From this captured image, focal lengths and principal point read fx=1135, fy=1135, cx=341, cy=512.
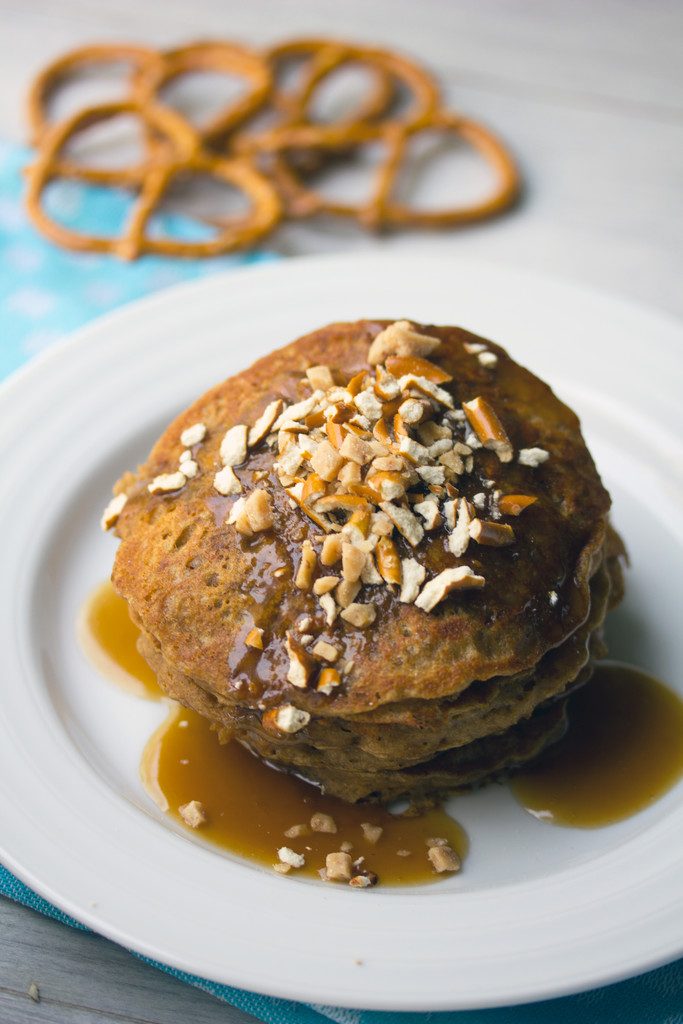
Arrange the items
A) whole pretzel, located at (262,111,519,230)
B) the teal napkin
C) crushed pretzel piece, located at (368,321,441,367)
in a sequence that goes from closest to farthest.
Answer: crushed pretzel piece, located at (368,321,441,367), the teal napkin, whole pretzel, located at (262,111,519,230)

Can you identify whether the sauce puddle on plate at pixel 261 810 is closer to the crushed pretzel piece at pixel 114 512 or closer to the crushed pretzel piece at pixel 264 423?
the crushed pretzel piece at pixel 114 512

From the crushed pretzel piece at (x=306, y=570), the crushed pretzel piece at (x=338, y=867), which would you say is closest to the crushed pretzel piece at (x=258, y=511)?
the crushed pretzel piece at (x=306, y=570)

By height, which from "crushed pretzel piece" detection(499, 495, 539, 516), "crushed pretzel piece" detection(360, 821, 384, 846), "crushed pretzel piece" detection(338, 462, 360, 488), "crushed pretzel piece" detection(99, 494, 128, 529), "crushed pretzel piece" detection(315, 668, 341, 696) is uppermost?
"crushed pretzel piece" detection(338, 462, 360, 488)

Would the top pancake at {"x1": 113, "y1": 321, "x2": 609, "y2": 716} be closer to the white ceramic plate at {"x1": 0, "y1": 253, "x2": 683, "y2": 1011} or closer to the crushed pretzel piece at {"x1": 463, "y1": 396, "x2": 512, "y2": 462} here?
the crushed pretzel piece at {"x1": 463, "y1": 396, "x2": 512, "y2": 462}

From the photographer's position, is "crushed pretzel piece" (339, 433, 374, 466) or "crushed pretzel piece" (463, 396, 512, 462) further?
"crushed pretzel piece" (463, 396, 512, 462)

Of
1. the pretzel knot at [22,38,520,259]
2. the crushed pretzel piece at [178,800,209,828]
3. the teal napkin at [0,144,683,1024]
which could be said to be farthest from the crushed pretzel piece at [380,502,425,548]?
the pretzel knot at [22,38,520,259]

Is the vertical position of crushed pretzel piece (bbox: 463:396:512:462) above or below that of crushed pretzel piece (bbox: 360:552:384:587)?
above

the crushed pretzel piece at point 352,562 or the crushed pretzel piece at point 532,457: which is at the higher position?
the crushed pretzel piece at point 532,457
